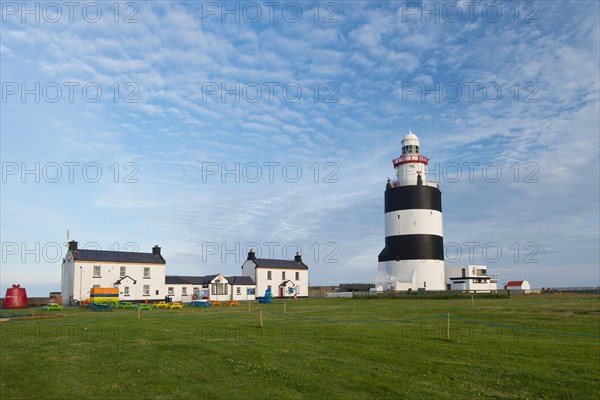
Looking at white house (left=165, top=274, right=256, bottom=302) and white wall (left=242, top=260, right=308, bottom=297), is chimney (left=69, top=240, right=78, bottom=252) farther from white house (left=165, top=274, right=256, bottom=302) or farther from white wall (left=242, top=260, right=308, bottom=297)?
white wall (left=242, top=260, right=308, bottom=297)

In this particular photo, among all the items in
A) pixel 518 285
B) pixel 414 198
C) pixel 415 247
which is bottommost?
pixel 518 285

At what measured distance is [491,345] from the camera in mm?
20734

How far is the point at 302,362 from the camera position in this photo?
56.1ft

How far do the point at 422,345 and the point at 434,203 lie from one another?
171 ft

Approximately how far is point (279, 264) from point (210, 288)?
14255 millimetres

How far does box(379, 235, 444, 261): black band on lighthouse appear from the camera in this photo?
68.5m

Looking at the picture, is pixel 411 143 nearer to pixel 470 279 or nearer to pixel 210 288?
pixel 470 279

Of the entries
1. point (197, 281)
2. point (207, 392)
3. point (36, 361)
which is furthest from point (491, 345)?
point (197, 281)

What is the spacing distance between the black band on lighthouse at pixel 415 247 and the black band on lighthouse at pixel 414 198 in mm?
4108

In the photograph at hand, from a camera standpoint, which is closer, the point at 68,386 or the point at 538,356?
the point at 68,386

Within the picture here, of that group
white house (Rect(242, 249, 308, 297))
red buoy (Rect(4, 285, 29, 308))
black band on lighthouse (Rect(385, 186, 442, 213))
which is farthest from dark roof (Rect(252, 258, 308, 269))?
red buoy (Rect(4, 285, 29, 308))

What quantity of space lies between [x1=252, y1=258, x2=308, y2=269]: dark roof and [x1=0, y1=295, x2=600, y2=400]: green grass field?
5293 centimetres

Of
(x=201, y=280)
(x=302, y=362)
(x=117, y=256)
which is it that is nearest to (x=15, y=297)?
(x=117, y=256)

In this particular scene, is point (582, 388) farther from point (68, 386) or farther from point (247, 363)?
point (68, 386)
